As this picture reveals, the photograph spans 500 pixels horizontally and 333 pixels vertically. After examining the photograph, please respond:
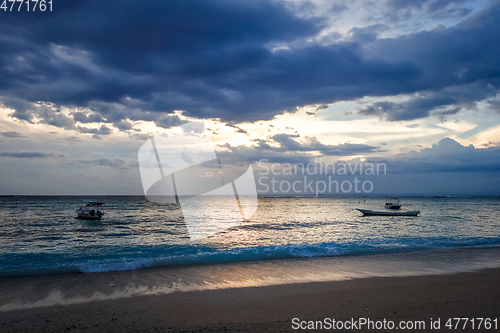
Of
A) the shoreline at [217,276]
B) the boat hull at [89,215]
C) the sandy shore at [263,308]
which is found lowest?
the boat hull at [89,215]

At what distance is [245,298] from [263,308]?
111cm

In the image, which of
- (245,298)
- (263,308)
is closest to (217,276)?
(245,298)

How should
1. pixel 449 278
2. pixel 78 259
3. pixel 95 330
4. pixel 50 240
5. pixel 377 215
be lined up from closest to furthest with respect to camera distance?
pixel 95 330 → pixel 449 278 → pixel 78 259 → pixel 50 240 → pixel 377 215

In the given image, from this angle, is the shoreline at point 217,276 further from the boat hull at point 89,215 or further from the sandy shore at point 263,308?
the boat hull at point 89,215

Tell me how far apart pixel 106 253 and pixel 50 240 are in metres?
9.90

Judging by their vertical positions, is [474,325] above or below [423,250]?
above

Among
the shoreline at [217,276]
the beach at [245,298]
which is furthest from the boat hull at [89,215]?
the beach at [245,298]

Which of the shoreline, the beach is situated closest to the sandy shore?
the beach

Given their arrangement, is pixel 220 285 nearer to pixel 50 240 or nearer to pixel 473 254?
pixel 473 254

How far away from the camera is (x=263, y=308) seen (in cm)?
816

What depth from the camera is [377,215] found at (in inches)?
2089

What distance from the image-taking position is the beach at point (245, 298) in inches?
287

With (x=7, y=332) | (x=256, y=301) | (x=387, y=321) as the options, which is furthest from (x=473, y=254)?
(x=7, y=332)

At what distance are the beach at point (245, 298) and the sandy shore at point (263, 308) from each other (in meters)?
0.03
